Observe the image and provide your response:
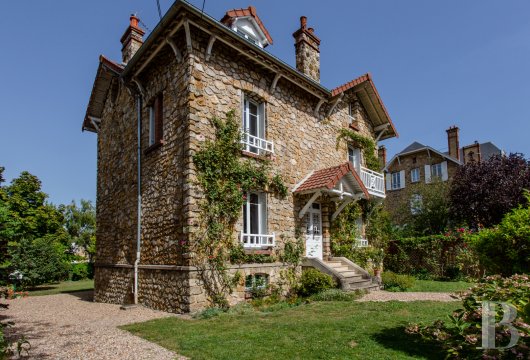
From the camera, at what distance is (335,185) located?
1170 centimetres

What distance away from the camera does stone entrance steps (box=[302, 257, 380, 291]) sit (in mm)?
10755

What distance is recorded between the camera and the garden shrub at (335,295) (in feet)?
31.8

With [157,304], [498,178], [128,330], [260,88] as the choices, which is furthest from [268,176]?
[498,178]

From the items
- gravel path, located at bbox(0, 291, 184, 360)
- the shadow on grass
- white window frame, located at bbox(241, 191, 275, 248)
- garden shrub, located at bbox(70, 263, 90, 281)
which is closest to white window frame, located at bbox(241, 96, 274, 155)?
white window frame, located at bbox(241, 191, 275, 248)

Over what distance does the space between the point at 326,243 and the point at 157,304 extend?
20.1ft

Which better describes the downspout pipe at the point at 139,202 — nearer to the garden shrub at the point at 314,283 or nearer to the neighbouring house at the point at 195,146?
the neighbouring house at the point at 195,146

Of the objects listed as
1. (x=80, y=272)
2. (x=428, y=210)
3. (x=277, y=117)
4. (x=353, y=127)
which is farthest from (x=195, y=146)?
(x=80, y=272)

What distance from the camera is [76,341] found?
247 inches

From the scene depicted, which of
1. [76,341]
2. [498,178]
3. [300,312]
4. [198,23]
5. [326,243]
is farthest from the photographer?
[498,178]

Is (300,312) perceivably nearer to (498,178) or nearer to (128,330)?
(128,330)

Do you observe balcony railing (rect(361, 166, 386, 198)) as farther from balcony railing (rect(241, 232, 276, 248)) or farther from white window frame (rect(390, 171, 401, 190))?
white window frame (rect(390, 171, 401, 190))

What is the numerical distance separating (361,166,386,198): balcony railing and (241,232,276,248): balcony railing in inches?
226

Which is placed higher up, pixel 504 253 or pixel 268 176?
pixel 268 176

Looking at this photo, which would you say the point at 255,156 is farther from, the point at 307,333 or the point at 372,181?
the point at 372,181
